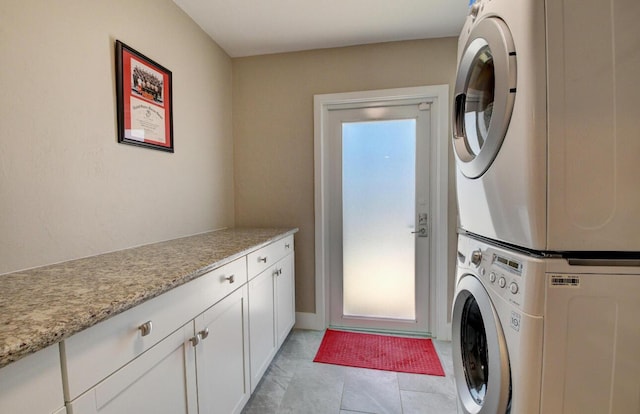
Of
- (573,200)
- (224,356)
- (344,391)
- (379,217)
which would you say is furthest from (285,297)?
(573,200)

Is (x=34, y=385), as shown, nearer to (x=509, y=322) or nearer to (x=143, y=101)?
(x=509, y=322)

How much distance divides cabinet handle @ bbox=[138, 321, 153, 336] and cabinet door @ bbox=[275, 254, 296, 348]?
41.6 inches

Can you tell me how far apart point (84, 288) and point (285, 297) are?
140 centimetres

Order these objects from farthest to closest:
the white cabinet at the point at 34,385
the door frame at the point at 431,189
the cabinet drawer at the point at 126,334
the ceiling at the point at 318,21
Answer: the door frame at the point at 431,189 < the ceiling at the point at 318,21 < the cabinet drawer at the point at 126,334 < the white cabinet at the point at 34,385

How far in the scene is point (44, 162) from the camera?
1.05 meters

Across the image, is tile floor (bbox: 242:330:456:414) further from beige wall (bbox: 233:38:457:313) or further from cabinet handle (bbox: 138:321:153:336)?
cabinet handle (bbox: 138:321:153:336)

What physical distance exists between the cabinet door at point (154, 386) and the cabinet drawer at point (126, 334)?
24 millimetres

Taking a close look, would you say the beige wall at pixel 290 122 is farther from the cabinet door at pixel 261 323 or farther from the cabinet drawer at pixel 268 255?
the cabinet door at pixel 261 323

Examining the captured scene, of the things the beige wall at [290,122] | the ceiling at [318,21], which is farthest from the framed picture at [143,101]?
the beige wall at [290,122]

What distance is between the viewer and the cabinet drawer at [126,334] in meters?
0.62

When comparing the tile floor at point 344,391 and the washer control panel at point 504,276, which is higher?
the washer control panel at point 504,276

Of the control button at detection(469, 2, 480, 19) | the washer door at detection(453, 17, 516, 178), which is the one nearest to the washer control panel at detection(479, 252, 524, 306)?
the washer door at detection(453, 17, 516, 178)

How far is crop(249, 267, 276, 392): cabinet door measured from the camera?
150 centimetres

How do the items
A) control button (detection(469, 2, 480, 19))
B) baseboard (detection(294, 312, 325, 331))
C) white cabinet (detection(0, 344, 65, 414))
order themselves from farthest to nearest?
baseboard (detection(294, 312, 325, 331)) → control button (detection(469, 2, 480, 19)) → white cabinet (detection(0, 344, 65, 414))
